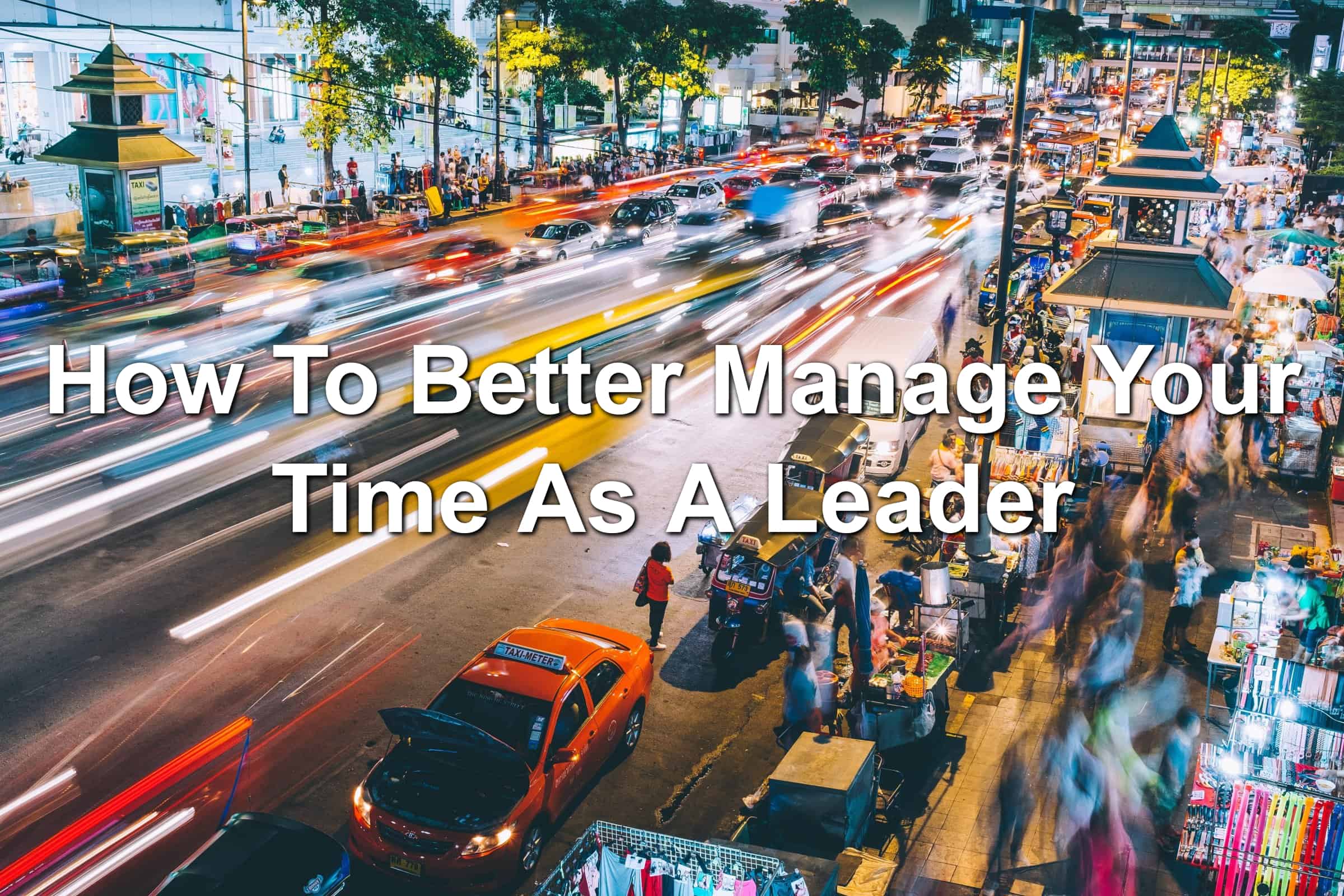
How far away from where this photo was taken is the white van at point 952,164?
53875 millimetres

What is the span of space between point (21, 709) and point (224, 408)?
9.33m

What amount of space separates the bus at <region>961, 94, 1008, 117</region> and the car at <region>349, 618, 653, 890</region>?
84.6m

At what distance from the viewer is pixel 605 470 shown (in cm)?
2061

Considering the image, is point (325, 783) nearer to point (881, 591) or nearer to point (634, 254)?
point (881, 591)

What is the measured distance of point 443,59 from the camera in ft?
148

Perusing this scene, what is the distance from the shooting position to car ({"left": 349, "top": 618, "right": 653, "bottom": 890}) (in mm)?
10008

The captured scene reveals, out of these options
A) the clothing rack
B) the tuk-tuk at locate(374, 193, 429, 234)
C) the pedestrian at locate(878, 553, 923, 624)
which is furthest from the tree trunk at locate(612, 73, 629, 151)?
the clothing rack

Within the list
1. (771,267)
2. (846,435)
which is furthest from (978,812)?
(771,267)

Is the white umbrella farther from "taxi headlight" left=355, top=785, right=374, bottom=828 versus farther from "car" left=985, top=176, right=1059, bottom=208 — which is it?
"taxi headlight" left=355, top=785, right=374, bottom=828

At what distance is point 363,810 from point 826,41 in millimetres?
74542

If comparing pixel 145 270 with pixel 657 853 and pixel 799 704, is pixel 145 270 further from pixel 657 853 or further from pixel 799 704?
pixel 657 853

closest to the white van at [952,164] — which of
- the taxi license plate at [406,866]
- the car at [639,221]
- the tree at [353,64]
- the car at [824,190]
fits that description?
the car at [824,190]

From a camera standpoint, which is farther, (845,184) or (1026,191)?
(845,184)

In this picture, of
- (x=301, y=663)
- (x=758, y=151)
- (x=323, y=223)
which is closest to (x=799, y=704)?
(x=301, y=663)
